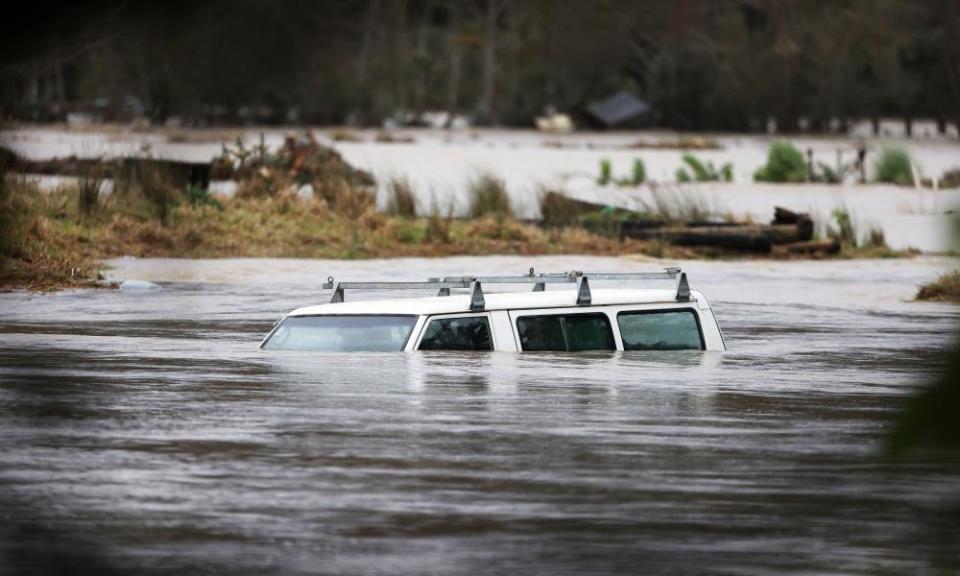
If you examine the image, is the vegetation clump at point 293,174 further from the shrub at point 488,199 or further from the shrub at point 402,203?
the shrub at point 488,199

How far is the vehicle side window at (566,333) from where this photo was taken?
11727 millimetres

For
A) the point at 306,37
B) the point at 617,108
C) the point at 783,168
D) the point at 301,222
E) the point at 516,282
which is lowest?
the point at 516,282

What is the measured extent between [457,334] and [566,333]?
841 mm

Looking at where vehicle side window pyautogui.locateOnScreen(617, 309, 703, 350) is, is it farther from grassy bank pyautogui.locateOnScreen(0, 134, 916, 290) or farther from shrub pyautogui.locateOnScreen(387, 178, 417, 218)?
shrub pyautogui.locateOnScreen(387, 178, 417, 218)

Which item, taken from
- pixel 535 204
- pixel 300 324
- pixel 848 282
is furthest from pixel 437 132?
pixel 300 324

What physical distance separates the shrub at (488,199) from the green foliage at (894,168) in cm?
1746

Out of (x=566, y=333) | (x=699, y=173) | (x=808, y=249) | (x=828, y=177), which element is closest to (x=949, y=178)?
(x=828, y=177)

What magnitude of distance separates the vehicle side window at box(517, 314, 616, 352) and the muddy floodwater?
143 mm

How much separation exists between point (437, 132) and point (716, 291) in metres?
71.8

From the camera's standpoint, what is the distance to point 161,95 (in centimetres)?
160

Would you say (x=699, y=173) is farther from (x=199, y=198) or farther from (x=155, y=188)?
(x=155, y=188)

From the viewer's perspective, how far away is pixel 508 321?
1155 cm

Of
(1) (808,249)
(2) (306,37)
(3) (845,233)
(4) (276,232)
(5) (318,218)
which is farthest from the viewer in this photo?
(3) (845,233)

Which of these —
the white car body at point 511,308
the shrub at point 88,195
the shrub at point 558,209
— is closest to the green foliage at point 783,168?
the shrub at point 558,209
